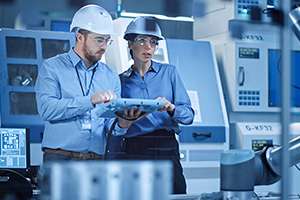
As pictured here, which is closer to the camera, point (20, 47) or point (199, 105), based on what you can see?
point (20, 47)

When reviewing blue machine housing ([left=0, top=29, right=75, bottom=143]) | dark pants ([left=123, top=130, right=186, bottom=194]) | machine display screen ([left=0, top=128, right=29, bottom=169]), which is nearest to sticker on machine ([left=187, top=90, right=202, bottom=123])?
dark pants ([left=123, top=130, right=186, bottom=194])

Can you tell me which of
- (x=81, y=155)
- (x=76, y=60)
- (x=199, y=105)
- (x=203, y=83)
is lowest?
(x=81, y=155)

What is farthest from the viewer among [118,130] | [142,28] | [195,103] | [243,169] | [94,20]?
[195,103]

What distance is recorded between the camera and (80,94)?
11.4 feet

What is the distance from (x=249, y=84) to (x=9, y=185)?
6.16 ft

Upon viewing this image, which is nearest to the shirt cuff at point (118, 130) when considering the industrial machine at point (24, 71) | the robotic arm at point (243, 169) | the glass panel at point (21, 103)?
the industrial machine at point (24, 71)

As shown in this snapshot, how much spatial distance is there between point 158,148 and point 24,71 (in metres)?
0.92

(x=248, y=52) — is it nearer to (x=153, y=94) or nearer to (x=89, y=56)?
(x=153, y=94)

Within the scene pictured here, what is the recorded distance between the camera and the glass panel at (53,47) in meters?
4.04

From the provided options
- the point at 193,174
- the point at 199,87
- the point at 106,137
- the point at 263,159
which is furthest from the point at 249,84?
the point at 263,159

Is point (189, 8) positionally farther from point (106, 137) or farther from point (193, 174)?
point (193, 174)

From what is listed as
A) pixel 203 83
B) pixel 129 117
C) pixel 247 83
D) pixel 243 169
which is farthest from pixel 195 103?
pixel 243 169

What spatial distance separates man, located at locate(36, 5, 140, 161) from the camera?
3430mm

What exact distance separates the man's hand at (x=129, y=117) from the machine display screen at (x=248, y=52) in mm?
1195
